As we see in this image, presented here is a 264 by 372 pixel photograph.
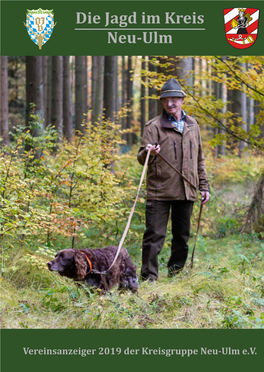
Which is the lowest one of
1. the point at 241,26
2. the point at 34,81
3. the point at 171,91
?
the point at 171,91

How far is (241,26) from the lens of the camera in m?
5.07

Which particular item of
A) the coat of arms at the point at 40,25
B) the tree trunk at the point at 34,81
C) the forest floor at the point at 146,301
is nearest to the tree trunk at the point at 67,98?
the tree trunk at the point at 34,81

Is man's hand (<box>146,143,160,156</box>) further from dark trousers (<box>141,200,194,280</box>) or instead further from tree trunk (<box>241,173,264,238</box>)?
tree trunk (<box>241,173,264,238</box>)

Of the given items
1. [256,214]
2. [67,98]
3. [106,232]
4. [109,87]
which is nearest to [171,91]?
[106,232]

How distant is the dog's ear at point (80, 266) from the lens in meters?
3.96

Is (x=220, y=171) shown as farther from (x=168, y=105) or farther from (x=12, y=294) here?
(x=12, y=294)

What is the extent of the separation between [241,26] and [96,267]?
131 inches

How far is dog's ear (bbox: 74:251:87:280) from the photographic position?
396cm

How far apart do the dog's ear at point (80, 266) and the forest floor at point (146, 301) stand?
0.51 feet

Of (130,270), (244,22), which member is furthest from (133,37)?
(130,270)

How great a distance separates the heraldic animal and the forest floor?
0.13 meters

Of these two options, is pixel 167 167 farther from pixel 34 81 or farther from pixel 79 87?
pixel 79 87

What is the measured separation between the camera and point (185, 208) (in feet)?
17.3

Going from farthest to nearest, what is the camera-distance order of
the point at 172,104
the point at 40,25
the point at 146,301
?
the point at 172,104, the point at 40,25, the point at 146,301
